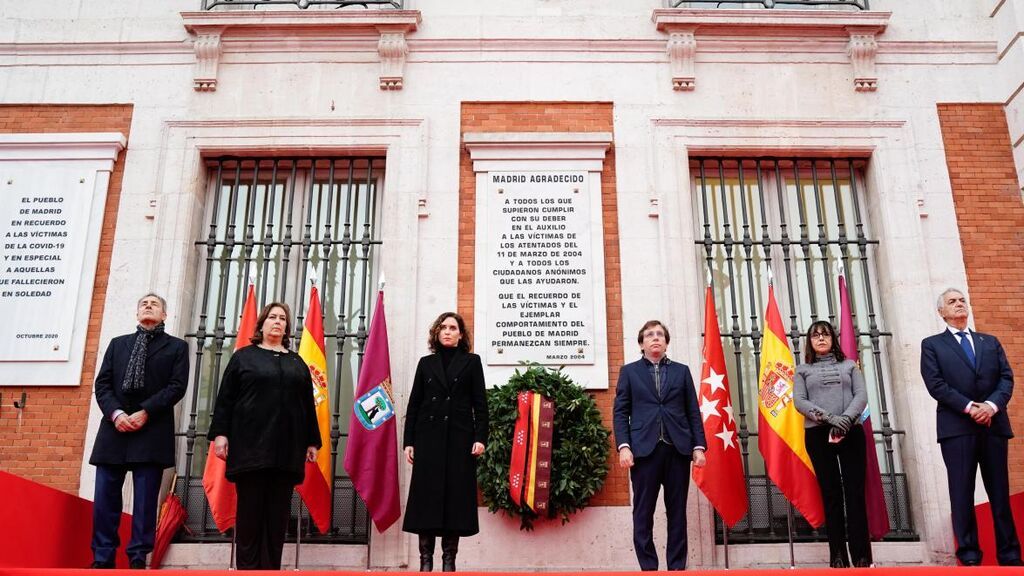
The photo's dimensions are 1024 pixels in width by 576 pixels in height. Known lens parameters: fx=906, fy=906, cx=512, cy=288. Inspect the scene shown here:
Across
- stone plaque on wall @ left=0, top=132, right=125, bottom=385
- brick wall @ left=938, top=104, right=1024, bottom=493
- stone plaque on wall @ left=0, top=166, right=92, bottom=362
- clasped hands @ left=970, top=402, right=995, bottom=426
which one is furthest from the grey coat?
stone plaque on wall @ left=0, top=166, right=92, bottom=362

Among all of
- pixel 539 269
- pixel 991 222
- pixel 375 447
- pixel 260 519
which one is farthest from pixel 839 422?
pixel 260 519

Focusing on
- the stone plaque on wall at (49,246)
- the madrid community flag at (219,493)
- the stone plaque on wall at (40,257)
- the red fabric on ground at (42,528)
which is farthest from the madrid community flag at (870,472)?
the stone plaque on wall at (40,257)

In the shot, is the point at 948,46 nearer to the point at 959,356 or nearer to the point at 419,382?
the point at 959,356

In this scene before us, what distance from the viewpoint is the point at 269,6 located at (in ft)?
29.9

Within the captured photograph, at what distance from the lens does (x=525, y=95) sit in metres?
8.62

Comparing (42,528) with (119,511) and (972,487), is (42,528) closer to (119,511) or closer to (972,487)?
(119,511)

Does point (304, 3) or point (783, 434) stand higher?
point (304, 3)

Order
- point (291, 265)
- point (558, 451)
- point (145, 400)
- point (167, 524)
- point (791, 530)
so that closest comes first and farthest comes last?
point (145, 400) → point (558, 451) → point (167, 524) → point (791, 530) → point (291, 265)

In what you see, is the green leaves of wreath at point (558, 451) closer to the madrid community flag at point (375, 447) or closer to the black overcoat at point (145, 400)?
the madrid community flag at point (375, 447)

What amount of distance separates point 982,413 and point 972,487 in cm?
51

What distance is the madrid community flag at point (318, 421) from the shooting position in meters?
6.99

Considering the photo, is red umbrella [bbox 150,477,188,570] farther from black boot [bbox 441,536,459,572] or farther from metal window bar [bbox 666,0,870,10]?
metal window bar [bbox 666,0,870,10]

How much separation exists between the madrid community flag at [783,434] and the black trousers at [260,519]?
3650 mm

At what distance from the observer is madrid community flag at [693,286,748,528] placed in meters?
6.96
